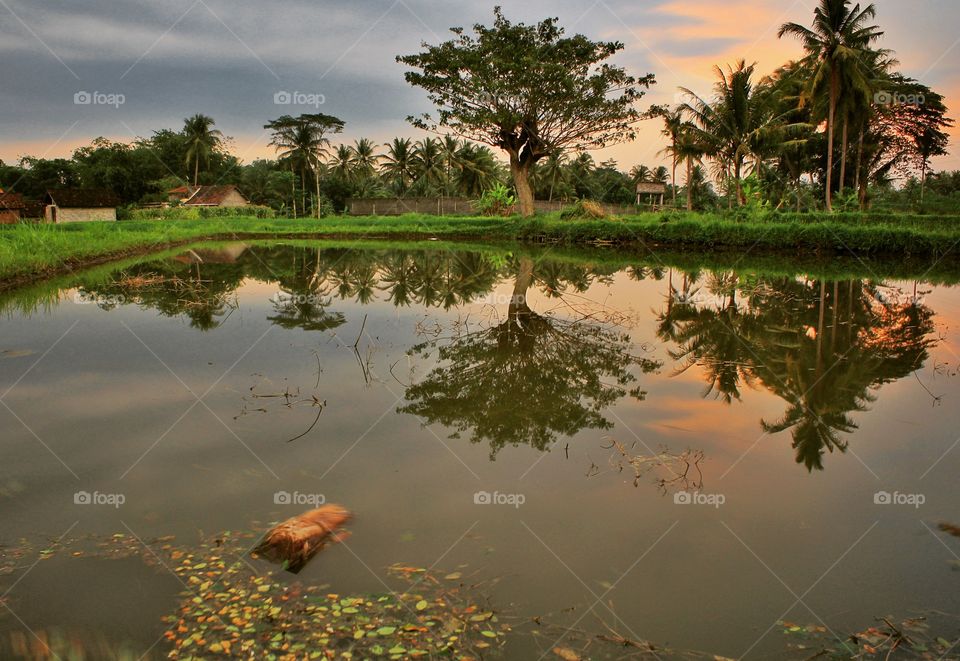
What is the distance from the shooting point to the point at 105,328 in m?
8.39

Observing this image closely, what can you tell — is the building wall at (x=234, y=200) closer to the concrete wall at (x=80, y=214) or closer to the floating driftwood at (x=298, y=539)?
the concrete wall at (x=80, y=214)

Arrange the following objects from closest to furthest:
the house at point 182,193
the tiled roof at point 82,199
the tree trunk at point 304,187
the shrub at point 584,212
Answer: the shrub at point 584,212, the tiled roof at point 82,199, the tree trunk at point 304,187, the house at point 182,193

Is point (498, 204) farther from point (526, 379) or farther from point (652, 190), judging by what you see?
point (526, 379)

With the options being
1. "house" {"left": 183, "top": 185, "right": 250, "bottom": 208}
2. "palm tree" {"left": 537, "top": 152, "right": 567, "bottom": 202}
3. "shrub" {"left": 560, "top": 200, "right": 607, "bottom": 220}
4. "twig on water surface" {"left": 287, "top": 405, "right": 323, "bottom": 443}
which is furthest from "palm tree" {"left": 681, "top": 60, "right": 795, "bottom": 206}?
"house" {"left": 183, "top": 185, "right": 250, "bottom": 208}

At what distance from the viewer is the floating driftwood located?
2994mm

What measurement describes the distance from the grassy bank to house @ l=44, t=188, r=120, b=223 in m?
13.3

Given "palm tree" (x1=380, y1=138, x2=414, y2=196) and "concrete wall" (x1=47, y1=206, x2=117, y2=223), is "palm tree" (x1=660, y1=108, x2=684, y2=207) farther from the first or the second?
"concrete wall" (x1=47, y1=206, x2=117, y2=223)

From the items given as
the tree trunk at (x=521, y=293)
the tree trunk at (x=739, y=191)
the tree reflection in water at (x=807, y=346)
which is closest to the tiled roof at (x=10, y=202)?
the tree trunk at (x=521, y=293)

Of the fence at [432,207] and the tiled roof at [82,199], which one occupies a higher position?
the tiled roof at [82,199]

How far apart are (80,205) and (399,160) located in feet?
69.4

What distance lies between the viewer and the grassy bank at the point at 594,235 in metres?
14.6

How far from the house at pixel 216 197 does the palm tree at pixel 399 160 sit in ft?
34.8

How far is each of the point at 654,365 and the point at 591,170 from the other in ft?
163

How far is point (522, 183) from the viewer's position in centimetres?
2845
